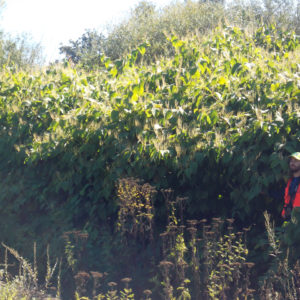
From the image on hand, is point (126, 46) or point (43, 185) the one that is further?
point (126, 46)

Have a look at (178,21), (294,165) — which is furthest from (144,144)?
(178,21)

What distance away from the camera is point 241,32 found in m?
8.27

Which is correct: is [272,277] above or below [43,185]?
below

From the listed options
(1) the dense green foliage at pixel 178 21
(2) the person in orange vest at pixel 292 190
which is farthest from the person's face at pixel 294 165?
(1) the dense green foliage at pixel 178 21

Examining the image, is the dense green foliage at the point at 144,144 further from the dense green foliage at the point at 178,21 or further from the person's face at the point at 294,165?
the dense green foliage at the point at 178,21

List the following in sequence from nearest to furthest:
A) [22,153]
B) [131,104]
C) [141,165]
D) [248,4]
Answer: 1. [141,165]
2. [131,104]
3. [22,153]
4. [248,4]

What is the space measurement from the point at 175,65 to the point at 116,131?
1652 millimetres

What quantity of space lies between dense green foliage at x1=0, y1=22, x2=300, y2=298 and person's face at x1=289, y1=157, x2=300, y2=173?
3.3 inches

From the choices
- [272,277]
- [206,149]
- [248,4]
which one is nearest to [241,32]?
[206,149]

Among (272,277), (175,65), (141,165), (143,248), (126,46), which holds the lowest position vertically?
(272,277)

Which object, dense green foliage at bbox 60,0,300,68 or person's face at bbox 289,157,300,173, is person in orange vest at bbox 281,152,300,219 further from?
dense green foliage at bbox 60,0,300,68

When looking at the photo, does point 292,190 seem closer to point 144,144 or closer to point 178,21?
point 144,144

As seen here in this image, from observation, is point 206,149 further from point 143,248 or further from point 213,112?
point 143,248

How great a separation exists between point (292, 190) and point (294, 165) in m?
0.28
